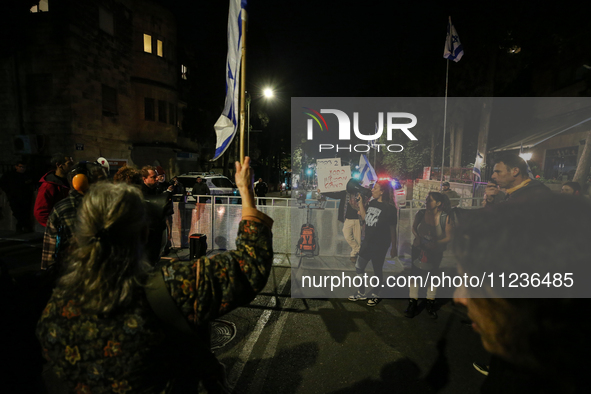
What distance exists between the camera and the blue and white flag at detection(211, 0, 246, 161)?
12.9 ft

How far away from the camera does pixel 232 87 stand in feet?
13.6

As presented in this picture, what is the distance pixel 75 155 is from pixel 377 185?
16.8m

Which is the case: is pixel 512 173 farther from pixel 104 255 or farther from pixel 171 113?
pixel 171 113

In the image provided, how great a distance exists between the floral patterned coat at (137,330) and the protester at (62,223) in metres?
1.76

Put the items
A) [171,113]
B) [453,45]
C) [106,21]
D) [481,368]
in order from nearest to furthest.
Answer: [481,368], [453,45], [106,21], [171,113]

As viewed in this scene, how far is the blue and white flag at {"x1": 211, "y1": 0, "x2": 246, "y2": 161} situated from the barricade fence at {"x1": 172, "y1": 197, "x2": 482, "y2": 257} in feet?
11.4

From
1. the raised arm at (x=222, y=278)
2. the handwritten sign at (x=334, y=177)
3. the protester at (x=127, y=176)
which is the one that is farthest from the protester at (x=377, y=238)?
the raised arm at (x=222, y=278)

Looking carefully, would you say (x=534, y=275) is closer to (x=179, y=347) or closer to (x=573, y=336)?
(x=573, y=336)

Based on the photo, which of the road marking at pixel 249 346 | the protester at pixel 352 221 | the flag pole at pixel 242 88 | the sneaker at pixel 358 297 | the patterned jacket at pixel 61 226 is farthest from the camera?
the protester at pixel 352 221

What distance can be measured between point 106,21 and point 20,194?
42.3 feet

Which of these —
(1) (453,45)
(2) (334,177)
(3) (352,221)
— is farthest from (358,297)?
(1) (453,45)

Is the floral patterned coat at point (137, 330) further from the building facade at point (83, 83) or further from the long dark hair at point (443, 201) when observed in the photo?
the building facade at point (83, 83)

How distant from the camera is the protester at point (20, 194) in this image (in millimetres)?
9164

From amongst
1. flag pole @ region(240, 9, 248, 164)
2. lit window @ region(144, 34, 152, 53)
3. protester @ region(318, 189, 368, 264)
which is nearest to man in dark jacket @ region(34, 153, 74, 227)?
flag pole @ region(240, 9, 248, 164)
